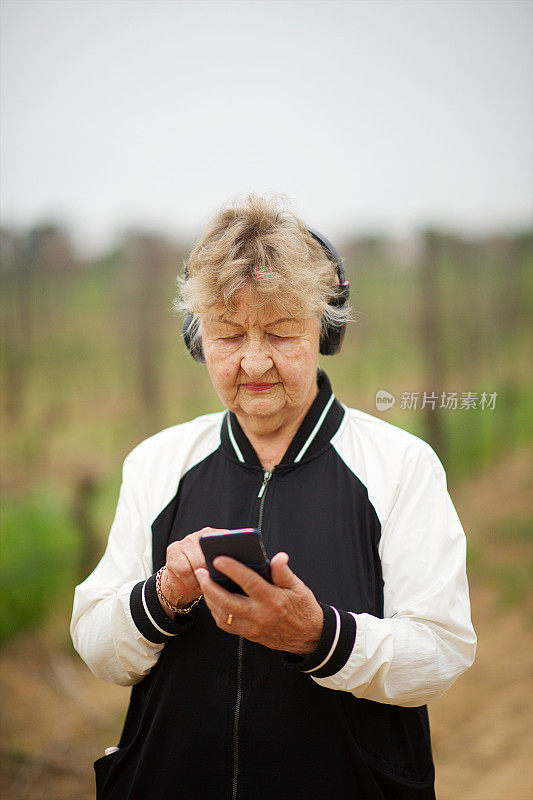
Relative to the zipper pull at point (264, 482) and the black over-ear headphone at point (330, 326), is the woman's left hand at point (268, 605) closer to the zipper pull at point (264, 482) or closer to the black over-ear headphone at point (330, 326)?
the zipper pull at point (264, 482)

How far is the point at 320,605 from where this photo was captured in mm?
1158

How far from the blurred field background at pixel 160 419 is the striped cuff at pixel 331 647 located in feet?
6.76

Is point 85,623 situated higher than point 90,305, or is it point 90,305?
point 90,305

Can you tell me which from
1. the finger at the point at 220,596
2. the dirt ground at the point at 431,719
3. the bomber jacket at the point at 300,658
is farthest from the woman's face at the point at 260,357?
the dirt ground at the point at 431,719

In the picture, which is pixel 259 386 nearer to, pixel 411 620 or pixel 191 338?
pixel 191 338

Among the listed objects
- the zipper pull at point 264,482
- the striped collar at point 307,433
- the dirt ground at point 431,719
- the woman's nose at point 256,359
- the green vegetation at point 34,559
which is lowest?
the dirt ground at point 431,719

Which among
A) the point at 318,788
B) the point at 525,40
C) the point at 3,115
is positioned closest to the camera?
the point at 318,788

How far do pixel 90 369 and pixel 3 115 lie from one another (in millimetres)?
1266

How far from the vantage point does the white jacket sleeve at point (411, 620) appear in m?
1.17

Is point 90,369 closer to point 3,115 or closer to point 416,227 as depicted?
point 3,115

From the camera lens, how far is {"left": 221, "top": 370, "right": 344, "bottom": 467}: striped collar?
4.68ft

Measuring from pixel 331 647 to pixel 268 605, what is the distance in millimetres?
148

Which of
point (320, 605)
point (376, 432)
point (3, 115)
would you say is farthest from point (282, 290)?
point (3, 115)

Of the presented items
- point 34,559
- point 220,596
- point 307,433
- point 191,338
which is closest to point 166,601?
point 220,596
